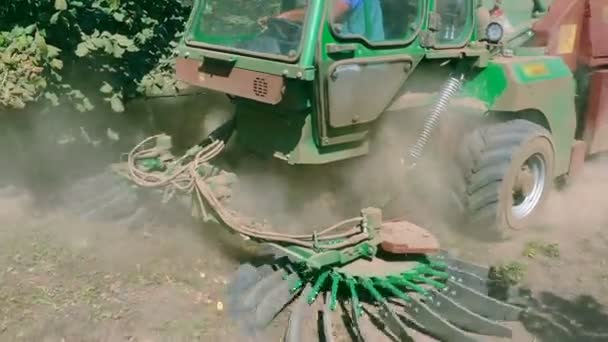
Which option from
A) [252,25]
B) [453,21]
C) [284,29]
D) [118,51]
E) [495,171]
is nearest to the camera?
[284,29]

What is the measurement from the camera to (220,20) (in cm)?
460

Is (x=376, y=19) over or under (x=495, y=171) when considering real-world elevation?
over

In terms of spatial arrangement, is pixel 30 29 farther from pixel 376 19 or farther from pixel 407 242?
pixel 407 242

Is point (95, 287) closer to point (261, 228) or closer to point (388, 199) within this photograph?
point (261, 228)

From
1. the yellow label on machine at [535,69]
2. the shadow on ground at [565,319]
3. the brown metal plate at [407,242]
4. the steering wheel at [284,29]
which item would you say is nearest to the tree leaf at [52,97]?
the steering wheel at [284,29]

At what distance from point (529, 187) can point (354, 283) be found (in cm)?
220

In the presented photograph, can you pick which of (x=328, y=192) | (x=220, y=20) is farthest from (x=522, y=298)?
(x=220, y=20)

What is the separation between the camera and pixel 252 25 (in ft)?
14.5

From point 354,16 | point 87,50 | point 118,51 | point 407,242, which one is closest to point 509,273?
point 407,242

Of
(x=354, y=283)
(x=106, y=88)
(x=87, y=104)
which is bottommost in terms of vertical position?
(x=87, y=104)

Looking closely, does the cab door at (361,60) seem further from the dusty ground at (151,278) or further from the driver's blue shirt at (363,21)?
the dusty ground at (151,278)

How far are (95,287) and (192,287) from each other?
598 millimetres

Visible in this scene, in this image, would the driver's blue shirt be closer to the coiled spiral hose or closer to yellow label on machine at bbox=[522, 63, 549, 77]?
the coiled spiral hose

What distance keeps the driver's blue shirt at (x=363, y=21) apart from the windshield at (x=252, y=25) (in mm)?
272
